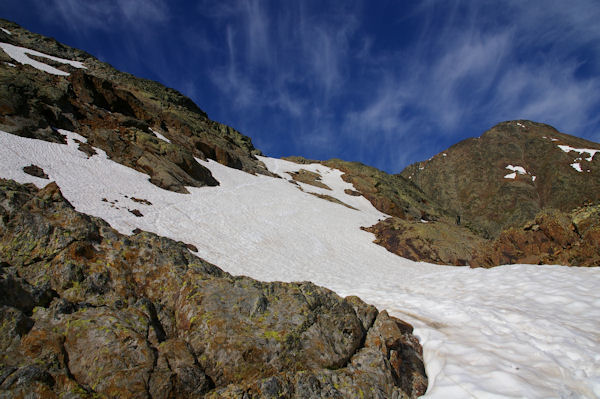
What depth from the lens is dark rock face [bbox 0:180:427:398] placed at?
402 cm

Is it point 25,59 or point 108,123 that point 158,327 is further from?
point 25,59

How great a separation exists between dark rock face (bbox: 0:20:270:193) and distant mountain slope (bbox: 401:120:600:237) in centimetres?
6522

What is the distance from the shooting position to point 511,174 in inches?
3511

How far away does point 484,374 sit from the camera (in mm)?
5023

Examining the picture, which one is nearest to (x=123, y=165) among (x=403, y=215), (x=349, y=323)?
(x=349, y=323)

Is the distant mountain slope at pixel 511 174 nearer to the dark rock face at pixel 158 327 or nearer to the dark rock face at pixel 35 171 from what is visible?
the dark rock face at pixel 158 327

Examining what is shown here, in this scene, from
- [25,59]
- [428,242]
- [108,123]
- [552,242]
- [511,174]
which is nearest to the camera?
[552,242]

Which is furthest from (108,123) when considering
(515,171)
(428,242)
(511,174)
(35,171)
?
(515,171)

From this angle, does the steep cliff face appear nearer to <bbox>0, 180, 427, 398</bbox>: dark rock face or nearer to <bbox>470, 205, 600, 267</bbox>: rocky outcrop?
<bbox>0, 180, 427, 398</bbox>: dark rock face

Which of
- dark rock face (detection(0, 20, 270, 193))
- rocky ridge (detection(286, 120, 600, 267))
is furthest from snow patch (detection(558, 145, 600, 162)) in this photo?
dark rock face (detection(0, 20, 270, 193))

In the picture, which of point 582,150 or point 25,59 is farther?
point 582,150

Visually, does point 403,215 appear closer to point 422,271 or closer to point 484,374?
point 422,271

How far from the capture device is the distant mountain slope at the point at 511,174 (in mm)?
A: 76312

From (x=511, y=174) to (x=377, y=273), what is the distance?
94.1 meters
